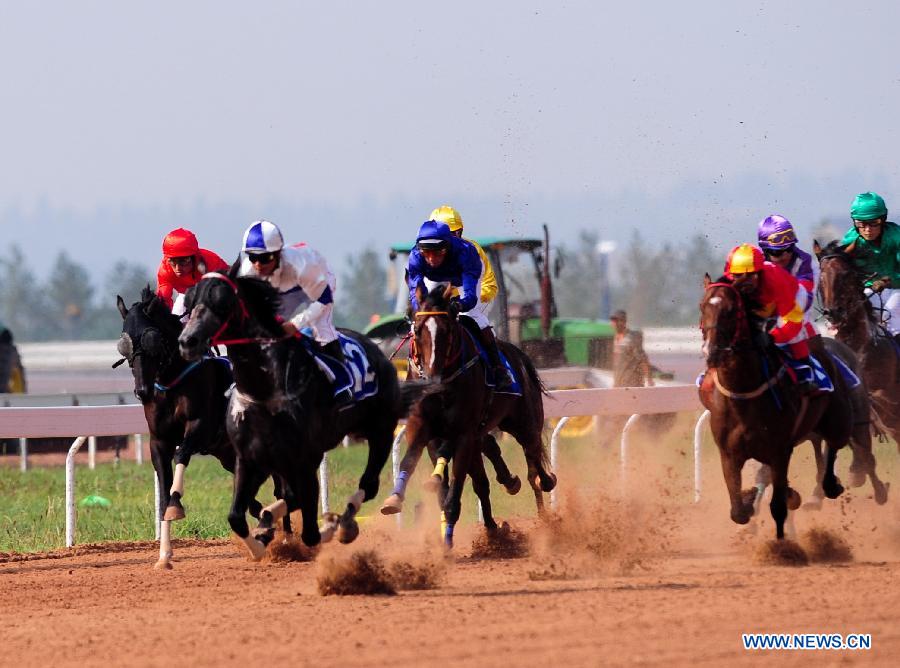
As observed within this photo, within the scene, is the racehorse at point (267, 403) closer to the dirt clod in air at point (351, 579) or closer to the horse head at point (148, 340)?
the dirt clod in air at point (351, 579)

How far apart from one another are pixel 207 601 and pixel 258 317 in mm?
1645

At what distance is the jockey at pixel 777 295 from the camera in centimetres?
945

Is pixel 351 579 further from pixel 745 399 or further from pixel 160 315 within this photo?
pixel 745 399

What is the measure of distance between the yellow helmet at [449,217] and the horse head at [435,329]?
164 centimetres

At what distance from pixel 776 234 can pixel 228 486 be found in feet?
23.9

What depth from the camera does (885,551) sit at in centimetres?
1039

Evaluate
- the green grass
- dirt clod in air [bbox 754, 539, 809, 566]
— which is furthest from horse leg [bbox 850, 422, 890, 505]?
the green grass

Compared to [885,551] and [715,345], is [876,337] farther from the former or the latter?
[715,345]

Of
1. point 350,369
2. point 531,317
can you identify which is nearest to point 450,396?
point 350,369

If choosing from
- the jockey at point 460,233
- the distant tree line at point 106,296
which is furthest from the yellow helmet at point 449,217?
the distant tree line at point 106,296

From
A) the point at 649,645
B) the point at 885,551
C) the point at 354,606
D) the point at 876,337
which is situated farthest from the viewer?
the point at 876,337

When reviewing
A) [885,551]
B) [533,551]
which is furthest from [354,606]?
[885,551]

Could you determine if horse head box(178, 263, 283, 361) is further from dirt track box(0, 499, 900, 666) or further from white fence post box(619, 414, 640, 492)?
white fence post box(619, 414, 640, 492)

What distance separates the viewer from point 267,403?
822cm
